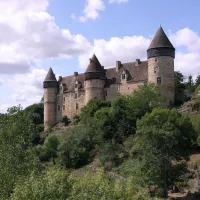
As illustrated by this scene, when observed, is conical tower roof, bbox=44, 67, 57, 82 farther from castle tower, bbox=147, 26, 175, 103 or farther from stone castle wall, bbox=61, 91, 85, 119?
castle tower, bbox=147, 26, 175, 103

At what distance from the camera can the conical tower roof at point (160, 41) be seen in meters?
67.7

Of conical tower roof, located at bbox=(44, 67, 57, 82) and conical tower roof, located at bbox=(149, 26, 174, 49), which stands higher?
conical tower roof, located at bbox=(149, 26, 174, 49)

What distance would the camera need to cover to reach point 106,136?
6412 cm

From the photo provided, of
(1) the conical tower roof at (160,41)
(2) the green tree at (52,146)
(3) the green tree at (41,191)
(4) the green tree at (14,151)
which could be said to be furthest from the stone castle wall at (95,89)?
(3) the green tree at (41,191)

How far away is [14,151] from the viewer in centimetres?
4100

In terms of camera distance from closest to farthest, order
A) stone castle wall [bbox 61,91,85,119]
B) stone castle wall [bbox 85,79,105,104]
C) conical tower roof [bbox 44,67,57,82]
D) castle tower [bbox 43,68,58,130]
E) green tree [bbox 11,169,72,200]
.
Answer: green tree [bbox 11,169,72,200] < stone castle wall [bbox 85,79,105,104] < stone castle wall [bbox 61,91,85,119] < castle tower [bbox 43,68,58,130] < conical tower roof [bbox 44,67,57,82]

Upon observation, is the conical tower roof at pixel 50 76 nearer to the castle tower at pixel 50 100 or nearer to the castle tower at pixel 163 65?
the castle tower at pixel 50 100

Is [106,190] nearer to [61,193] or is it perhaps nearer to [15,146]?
[61,193]

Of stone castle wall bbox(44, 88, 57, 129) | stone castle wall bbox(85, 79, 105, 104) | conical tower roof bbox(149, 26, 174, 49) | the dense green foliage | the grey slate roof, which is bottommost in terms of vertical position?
→ the dense green foliage

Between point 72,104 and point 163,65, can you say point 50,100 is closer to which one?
point 72,104

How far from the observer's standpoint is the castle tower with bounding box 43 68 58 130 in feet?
276

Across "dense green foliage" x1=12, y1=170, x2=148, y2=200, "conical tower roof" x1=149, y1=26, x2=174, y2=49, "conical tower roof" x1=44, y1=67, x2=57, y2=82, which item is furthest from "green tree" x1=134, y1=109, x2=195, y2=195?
"conical tower roof" x1=44, y1=67, x2=57, y2=82

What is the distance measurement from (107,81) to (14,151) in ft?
122

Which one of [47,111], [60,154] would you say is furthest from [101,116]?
[47,111]
